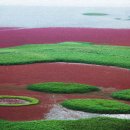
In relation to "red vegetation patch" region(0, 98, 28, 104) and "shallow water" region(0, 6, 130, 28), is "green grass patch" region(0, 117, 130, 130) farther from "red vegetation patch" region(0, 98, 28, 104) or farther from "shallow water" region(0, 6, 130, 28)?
"shallow water" region(0, 6, 130, 28)

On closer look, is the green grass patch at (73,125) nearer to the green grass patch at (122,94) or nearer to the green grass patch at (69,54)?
the green grass patch at (122,94)

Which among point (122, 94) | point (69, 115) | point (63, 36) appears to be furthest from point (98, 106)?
point (63, 36)

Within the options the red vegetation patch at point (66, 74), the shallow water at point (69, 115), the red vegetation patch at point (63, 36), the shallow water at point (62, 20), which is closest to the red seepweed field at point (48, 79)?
the red vegetation patch at point (66, 74)

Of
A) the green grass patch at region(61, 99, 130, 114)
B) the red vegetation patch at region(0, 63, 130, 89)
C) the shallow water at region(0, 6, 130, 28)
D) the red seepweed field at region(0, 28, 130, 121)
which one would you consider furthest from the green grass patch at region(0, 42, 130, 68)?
the shallow water at region(0, 6, 130, 28)

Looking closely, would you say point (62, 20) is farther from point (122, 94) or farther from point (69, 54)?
point (122, 94)

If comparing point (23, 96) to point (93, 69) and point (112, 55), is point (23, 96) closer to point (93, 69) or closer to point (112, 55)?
point (93, 69)
